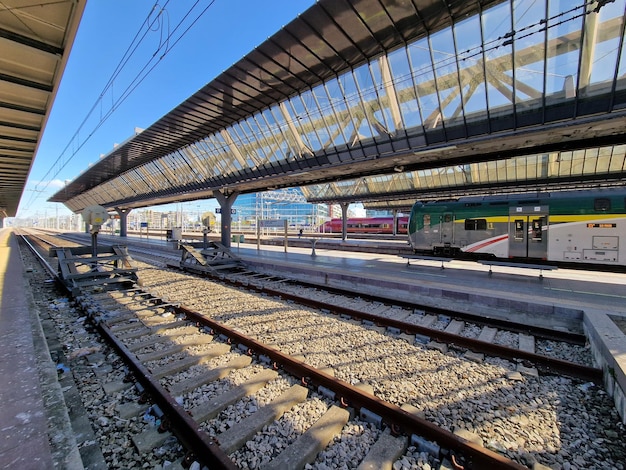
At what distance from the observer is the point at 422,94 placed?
11.2 metres

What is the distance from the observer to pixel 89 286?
891 centimetres

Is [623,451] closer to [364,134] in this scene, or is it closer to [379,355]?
[379,355]

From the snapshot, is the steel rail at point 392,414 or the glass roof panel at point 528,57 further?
the glass roof panel at point 528,57

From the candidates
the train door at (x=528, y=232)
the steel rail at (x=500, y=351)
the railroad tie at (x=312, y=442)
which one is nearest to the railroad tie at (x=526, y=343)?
the steel rail at (x=500, y=351)

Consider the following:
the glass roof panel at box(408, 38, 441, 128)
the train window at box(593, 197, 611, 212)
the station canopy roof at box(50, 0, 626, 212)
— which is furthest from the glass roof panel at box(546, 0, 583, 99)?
the train window at box(593, 197, 611, 212)

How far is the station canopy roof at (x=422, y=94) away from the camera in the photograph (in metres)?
8.29

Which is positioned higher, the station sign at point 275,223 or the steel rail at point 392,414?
the station sign at point 275,223

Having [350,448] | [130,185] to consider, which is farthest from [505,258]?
[130,185]

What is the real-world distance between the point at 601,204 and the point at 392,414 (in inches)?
518

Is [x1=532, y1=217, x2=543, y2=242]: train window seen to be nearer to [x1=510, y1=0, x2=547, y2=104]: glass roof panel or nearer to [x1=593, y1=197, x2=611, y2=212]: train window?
[x1=593, y1=197, x2=611, y2=212]: train window

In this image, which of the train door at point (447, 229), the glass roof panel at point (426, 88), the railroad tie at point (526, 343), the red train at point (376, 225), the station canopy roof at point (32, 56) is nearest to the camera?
the railroad tie at point (526, 343)

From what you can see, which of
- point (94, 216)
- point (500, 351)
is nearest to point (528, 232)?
point (500, 351)

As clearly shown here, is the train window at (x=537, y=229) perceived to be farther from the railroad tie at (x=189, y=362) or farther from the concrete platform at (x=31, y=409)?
the concrete platform at (x=31, y=409)

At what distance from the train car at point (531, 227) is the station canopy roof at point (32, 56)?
15339mm
